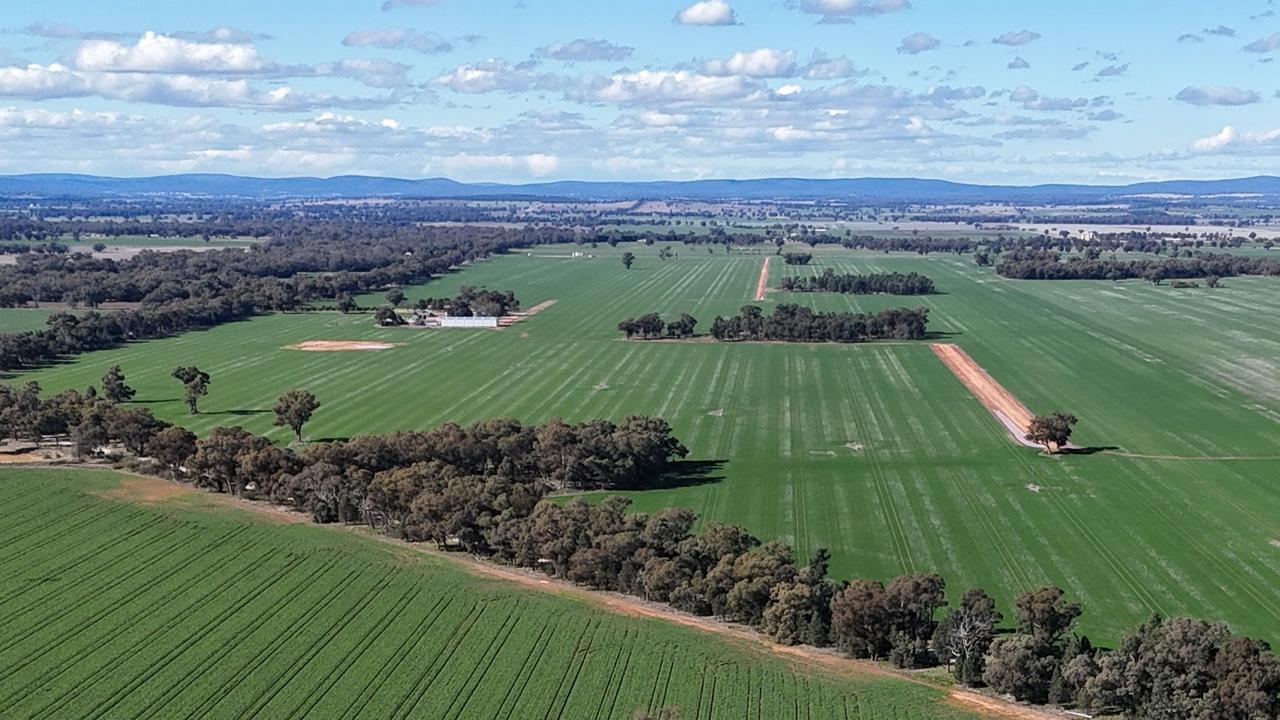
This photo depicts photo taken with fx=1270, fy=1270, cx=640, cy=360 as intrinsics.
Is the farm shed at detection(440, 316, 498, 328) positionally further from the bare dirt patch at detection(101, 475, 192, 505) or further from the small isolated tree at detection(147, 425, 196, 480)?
the bare dirt patch at detection(101, 475, 192, 505)

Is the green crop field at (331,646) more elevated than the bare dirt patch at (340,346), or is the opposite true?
the green crop field at (331,646)

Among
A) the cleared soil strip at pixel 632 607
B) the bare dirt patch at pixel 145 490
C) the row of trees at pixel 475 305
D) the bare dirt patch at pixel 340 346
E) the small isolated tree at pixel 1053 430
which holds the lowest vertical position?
the bare dirt patch at pixel 340 346

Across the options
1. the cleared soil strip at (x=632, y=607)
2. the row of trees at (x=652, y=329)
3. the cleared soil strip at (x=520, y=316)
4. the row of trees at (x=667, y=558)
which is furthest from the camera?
the cleared soil strip at (x=520, y=316)

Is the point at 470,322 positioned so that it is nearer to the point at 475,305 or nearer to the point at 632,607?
the point at 475,305

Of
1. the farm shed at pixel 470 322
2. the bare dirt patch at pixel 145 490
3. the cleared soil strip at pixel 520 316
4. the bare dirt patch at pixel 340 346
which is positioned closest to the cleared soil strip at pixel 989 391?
the cleared soil strip at pixel 520 316

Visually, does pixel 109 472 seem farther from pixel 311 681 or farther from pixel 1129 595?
pixel 1129 595

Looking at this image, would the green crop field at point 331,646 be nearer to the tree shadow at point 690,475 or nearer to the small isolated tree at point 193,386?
the tree shadow at point 690,475

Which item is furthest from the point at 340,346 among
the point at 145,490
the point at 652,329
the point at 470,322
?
the point at 145,490
